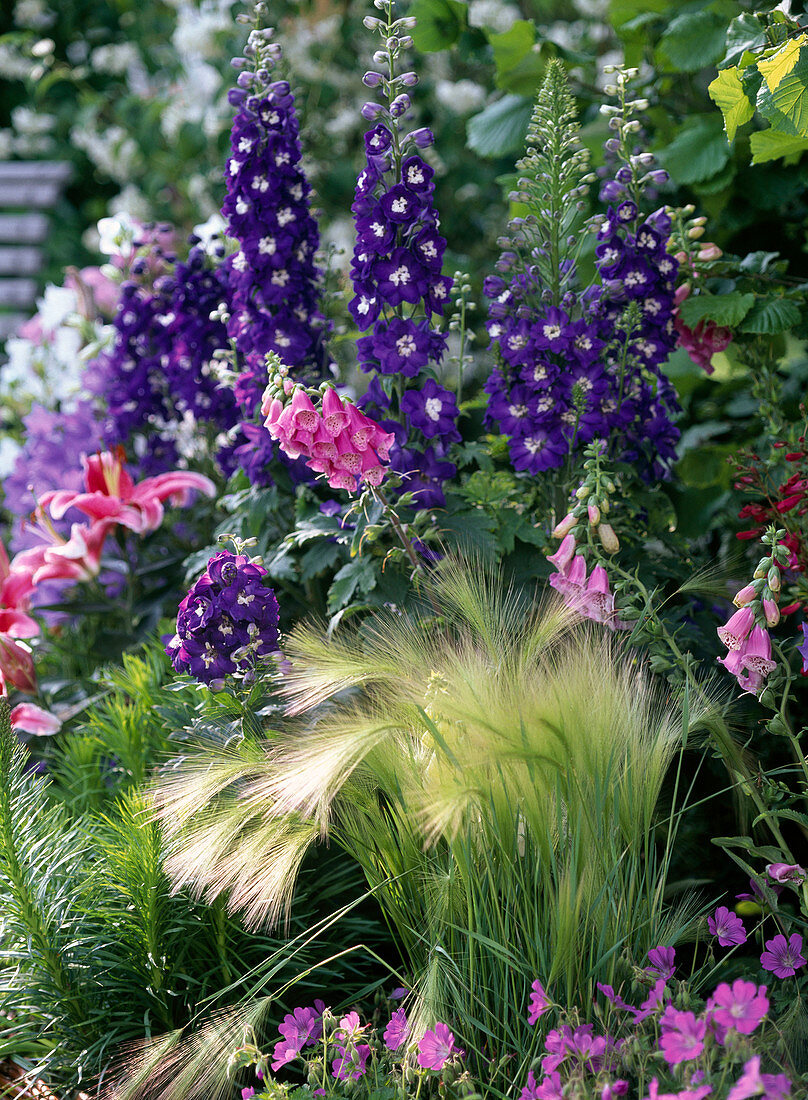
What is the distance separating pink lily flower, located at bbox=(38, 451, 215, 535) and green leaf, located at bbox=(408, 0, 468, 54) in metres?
1.02

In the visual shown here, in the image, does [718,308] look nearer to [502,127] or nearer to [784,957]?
[502,127]

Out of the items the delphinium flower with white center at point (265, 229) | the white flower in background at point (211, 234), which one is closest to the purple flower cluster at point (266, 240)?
the delphinium flower with white center at point (265, 229)

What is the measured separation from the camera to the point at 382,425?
1.54 meters

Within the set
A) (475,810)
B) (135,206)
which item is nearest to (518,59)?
(475,810)

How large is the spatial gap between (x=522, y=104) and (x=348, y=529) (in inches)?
46.8

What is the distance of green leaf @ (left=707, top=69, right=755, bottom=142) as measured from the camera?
139 centimetres

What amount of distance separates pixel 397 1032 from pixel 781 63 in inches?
50.9

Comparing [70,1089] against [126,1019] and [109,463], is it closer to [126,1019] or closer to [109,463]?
[126,1019]

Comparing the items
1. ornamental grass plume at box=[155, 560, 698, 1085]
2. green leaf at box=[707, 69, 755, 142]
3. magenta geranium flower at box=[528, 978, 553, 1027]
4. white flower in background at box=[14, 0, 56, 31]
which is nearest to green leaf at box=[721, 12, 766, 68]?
green leaf at box=[707, 69, 755, 142]

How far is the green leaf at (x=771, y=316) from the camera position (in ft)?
5.25

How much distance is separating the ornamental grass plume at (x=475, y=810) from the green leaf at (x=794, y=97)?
0.75m

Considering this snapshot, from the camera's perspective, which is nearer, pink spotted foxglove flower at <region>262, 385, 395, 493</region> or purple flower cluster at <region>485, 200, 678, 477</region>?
pink spotted foxglove flower at <region>262, 385, 395, 493</region>

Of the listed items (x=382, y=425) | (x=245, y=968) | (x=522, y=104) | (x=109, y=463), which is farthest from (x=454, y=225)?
(x=245, y=968)

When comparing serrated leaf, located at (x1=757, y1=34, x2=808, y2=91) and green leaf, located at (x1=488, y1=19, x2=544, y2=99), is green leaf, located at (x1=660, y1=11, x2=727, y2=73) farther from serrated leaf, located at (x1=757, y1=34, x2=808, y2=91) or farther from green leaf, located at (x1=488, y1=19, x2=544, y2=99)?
serrated leaf, located at (x1=757, y1=34, x2=808, y2=91)
